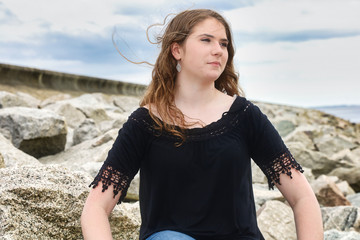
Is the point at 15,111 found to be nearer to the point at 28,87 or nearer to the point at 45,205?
the point at 45,205

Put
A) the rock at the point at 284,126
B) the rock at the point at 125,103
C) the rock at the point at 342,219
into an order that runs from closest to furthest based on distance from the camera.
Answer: the rock at the point at 342,219
the rock at the point at 125,103
the rock at the point at 284,126

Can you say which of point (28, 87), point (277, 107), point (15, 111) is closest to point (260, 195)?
point (15, 111)

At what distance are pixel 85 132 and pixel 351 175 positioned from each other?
4107mm

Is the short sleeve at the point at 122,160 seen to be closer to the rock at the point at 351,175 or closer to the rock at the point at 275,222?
the rock at the point at 275,222

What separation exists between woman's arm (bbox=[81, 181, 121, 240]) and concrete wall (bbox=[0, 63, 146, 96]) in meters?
9.55

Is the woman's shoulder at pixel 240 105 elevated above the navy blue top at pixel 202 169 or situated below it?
above

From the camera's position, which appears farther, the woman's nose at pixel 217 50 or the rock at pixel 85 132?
the rock at pixel 85 132

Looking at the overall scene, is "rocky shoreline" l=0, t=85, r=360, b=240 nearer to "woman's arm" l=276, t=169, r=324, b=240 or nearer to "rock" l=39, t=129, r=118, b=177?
"rock" l=39, t=129, r=118, b=177

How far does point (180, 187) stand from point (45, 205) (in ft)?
2.18

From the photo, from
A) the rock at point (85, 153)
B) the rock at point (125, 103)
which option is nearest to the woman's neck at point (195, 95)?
the rock at point (85, 153)

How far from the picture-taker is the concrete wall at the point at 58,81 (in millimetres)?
11055

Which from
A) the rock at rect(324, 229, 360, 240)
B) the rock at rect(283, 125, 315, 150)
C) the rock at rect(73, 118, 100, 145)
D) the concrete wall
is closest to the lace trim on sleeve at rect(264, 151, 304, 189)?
the rock at rect(324, 229, 360, 240)

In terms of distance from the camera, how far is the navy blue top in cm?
202

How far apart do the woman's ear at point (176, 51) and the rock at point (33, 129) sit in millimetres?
2958
